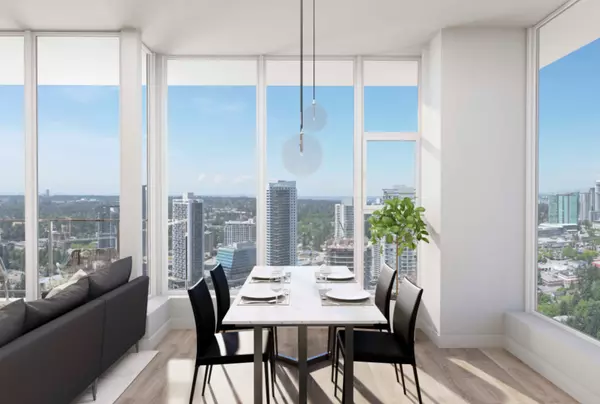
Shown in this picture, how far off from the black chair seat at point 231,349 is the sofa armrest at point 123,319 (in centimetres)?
82

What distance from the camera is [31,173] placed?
4207mm

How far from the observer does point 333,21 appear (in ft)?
12.6

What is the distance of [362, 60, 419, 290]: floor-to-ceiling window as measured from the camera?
4.77 m

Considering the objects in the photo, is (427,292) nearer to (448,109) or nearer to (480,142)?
(480,142)

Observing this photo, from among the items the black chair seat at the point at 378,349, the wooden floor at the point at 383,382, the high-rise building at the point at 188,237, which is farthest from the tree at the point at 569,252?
the high-rise building at the point at 188,237

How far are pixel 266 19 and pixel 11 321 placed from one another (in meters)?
3.12

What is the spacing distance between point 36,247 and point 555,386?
16.3 feet

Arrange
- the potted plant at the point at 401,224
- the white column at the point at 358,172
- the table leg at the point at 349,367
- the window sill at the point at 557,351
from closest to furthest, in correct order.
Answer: the table leg at the point at 349,367 → the window sill at the point at 557,351 → the potted plant at the point at 401,224 → the white column at the point at 358,172

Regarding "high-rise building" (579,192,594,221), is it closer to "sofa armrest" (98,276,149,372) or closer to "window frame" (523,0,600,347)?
"window frame" (523,0,600,347)

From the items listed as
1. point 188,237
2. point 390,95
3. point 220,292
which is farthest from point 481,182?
point 188,237

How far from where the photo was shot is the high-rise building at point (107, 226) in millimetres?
4293

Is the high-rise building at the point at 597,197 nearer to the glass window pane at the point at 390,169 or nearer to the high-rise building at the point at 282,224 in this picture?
the glass window pane at the point at 390,169

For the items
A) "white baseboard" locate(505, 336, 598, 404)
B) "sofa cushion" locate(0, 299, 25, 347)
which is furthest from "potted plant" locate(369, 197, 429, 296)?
"sofa cushion" locate(0, 299, 25, 347)

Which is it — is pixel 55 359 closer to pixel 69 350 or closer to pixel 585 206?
pixel 69 350
